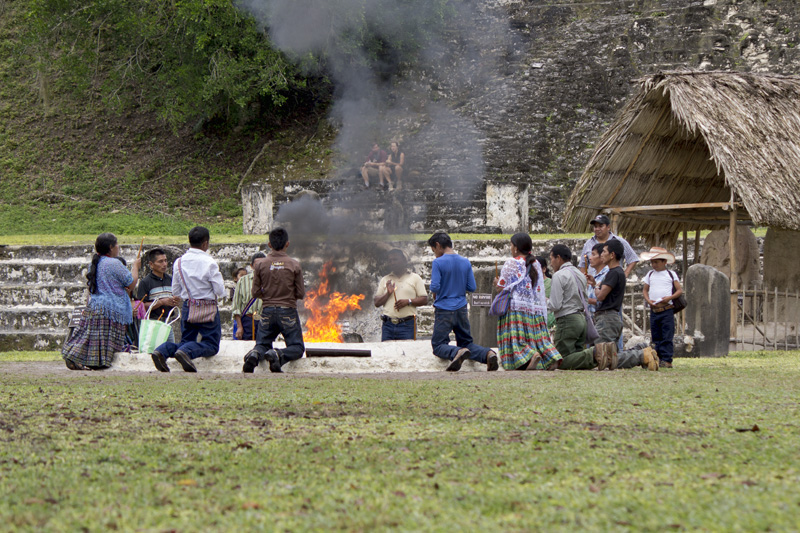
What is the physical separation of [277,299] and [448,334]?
5.91 ft

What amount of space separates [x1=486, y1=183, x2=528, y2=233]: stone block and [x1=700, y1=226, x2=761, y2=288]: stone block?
3.66 metres

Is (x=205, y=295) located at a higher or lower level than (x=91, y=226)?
lower

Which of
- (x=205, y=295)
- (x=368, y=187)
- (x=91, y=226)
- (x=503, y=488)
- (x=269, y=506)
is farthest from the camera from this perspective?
(x=91, y=226)

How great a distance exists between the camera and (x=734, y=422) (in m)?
5.10

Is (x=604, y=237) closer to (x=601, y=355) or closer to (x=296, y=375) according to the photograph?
(x=601, y=355)

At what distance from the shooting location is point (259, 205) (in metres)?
18.4

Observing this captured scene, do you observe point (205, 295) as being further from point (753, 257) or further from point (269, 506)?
point (753, 257)

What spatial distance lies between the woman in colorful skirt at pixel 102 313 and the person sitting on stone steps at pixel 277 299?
145 centimetres

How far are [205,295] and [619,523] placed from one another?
6612 mm

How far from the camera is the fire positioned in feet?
38.4

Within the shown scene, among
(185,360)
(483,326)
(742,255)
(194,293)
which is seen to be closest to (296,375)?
(185,360)

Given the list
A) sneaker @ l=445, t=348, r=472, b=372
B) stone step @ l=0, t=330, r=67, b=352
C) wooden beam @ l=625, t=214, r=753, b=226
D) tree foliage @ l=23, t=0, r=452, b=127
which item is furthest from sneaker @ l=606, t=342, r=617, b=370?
tree foliage @ l=23, t=0, r=452, b=127

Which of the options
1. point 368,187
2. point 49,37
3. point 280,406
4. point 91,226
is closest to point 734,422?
point 280,406

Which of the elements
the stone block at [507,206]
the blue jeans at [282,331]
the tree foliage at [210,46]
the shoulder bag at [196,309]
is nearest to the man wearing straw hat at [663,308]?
the blue jeans at [282,331]
